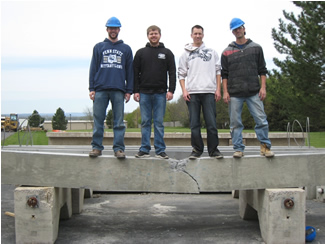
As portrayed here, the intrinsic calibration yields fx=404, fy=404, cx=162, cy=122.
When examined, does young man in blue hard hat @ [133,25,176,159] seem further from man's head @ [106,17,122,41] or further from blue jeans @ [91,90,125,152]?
man's head @ [106,17,122,41]

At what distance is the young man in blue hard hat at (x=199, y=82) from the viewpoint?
5605 mm

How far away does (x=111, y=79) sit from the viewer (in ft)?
18.0

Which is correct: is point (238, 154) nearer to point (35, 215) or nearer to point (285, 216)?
point (285, 216)

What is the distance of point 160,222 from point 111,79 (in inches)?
113

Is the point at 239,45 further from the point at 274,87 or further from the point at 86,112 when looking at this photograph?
the point at 86,112

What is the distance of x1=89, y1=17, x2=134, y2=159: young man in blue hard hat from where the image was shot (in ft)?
18.0

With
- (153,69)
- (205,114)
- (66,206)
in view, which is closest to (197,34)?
(153,69)

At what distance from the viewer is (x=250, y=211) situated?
7160 millimetres

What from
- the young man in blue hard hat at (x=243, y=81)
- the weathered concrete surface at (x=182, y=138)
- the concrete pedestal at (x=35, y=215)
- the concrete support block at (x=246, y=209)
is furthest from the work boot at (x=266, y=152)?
the weathered concrete surface at (x=182, y=138)

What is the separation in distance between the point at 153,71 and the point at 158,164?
1.31 m

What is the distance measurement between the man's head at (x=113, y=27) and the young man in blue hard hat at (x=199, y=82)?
985mm

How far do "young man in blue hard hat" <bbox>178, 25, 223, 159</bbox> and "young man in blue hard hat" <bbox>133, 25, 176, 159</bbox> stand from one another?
0.66ft

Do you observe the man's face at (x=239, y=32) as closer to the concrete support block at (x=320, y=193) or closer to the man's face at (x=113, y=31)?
the man's face at (x=113, y=31)

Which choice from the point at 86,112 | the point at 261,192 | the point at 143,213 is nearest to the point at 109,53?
the point at 261,192
